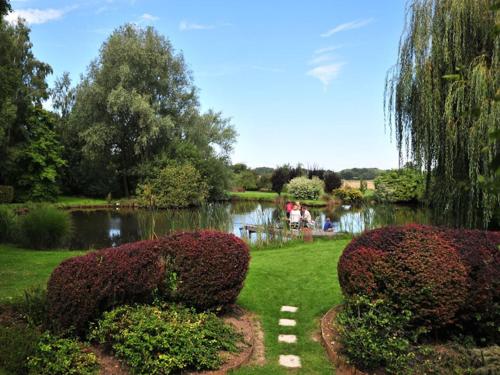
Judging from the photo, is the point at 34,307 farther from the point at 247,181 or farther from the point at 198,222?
the point at 247,181

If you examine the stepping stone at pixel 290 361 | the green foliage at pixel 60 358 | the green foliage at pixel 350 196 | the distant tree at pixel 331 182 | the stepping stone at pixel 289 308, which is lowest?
the stepping stone at pixel 290 361

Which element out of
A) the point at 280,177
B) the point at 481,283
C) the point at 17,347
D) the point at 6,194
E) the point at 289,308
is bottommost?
the point at 289,308

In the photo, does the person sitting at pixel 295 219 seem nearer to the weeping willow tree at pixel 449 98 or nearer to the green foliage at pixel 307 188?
the weeping willow tree at pixel 449 98

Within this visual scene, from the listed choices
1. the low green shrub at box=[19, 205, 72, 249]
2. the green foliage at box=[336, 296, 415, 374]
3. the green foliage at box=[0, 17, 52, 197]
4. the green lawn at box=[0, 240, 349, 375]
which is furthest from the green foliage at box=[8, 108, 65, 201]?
the green foliage at box=[336, 296, 415, 374]

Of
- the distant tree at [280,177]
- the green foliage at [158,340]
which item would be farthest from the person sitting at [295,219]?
the distant tree at [280,177]

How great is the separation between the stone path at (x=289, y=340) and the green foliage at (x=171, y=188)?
26.1 metres

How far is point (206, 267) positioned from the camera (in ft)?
15.9

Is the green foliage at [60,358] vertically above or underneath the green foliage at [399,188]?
underneath

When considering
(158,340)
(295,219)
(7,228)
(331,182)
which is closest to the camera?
(158,340)

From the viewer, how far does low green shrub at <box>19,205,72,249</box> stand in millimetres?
11945

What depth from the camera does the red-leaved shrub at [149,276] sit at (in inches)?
163

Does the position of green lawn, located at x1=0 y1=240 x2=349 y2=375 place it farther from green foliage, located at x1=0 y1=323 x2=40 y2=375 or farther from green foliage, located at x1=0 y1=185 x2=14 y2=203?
green foliage, located at x1=0 y1=185 x2=14 y2=203

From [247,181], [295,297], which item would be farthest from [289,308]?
[247,181]

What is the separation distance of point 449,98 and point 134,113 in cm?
2577
